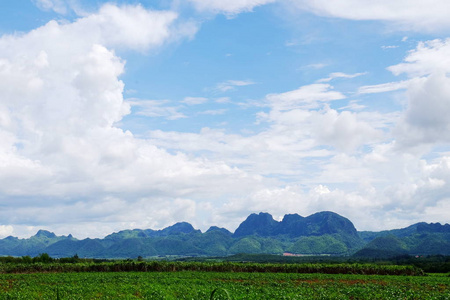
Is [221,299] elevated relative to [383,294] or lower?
elevated

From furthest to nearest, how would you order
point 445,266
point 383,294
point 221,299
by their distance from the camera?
point 445,266, point 383,294, point 221,299

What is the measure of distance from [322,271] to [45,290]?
63.3 m

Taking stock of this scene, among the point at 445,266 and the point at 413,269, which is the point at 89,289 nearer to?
the point at 413,269

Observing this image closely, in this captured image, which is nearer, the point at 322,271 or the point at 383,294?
the point at 383,294

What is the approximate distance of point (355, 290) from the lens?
4522cm

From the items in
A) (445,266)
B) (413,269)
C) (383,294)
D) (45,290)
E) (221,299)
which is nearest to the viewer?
(221,299)

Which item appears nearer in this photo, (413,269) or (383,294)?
(383,294)

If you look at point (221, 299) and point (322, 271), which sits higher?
point (221, 299)

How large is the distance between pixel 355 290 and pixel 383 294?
4273mm

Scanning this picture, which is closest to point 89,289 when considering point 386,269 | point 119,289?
point 119,289

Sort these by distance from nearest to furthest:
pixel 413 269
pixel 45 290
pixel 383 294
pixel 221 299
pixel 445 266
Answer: pixel 221 299 < pixel 383 294 < pixel 45 290 < pixel 413 269 < pixel 445 266

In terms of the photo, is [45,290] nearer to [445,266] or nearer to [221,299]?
[221,299]

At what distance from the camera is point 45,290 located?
146 ft

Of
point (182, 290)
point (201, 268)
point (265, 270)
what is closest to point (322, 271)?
point (265, 270)
